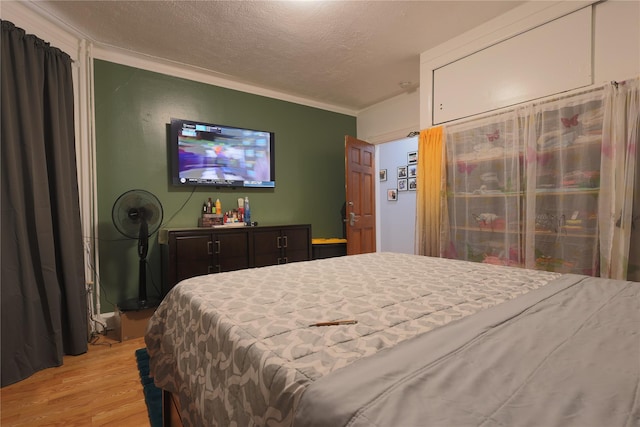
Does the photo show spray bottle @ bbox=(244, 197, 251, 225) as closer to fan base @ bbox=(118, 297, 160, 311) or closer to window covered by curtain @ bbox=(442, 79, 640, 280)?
fan base @ bbox=(118, 297, 160, 311)

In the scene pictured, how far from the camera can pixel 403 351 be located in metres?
0.69

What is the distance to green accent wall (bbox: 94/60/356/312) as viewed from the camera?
9.50ft

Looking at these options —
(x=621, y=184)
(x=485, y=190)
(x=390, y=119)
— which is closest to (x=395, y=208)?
A: (x=390, y=119)

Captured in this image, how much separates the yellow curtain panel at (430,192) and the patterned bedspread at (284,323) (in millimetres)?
1364

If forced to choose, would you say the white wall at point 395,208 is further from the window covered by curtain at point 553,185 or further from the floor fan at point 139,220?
the floor fan at point 139,220

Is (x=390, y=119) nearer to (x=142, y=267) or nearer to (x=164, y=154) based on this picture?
(x=164, y=154)

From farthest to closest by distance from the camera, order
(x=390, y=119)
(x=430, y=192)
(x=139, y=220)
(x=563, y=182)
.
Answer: (x=390, y=119), (x=430, y=192), (x=139, y=220), (x=563, y=182)

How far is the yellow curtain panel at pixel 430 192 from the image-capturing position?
2992 millimetres

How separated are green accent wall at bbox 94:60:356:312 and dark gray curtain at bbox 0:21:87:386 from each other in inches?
16.3

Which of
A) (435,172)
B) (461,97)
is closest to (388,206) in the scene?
(435,172)

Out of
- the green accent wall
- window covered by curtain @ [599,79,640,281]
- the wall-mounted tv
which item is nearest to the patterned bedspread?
window covered by curtain @ [599,79,640,281]

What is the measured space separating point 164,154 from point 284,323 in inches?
115

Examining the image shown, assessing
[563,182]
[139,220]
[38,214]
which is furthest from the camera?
[139,220]

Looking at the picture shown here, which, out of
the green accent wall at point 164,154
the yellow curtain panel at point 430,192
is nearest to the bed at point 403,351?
the yellow curtain panel at point 430,192
